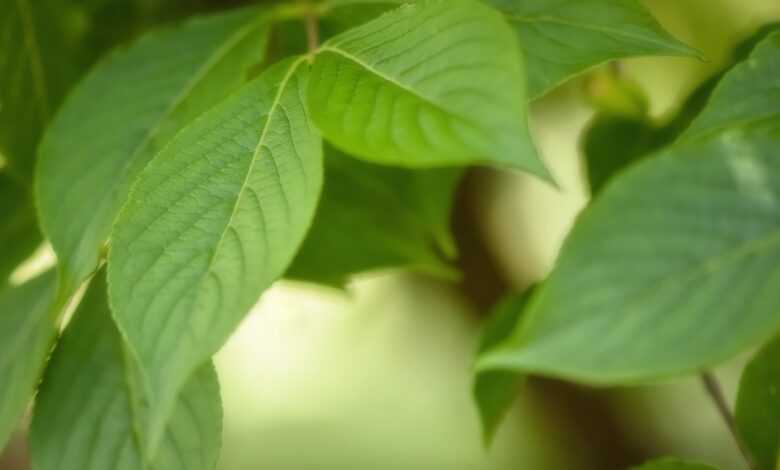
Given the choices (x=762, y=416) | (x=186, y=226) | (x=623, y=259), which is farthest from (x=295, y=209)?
(x=762, y=416)

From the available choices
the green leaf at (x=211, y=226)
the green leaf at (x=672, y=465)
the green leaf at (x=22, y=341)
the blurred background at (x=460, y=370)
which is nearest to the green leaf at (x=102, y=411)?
Result: the green leaf at (x=22, y=341)

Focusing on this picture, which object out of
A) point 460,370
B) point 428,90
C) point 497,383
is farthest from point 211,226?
point 460,370

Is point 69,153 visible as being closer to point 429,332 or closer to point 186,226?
point 186,226

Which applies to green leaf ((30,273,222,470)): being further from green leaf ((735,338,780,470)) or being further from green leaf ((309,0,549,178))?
green leaf ((735,338,780,470))

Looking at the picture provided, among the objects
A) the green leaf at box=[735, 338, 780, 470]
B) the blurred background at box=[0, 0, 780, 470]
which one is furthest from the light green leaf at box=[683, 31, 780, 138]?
the blurred background at box=[0, 0, 780, 470]

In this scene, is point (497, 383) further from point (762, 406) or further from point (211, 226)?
point (211, 226)

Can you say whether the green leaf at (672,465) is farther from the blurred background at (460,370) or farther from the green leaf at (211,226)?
the blurred background at (460,370)
